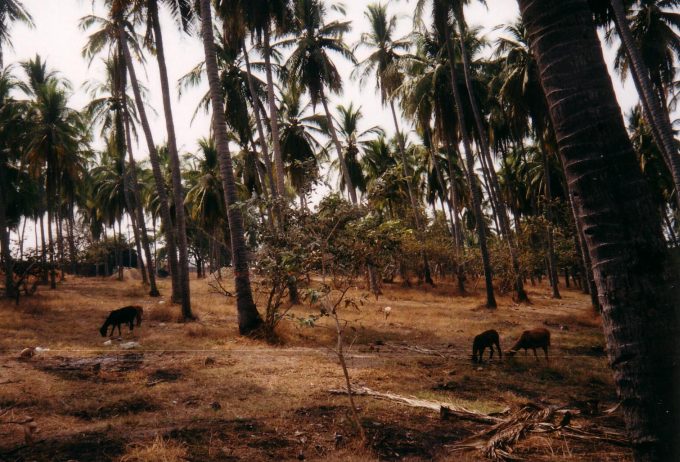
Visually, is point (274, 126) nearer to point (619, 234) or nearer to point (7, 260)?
point (7, 260)

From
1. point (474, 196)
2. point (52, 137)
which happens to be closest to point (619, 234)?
point (474, 196)

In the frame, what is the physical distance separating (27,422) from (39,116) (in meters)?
23.6

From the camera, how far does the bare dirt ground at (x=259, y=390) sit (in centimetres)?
455

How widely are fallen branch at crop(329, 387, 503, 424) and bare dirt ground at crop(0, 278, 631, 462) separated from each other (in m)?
0.09

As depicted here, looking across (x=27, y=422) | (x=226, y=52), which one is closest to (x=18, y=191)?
(x=226, y=52)

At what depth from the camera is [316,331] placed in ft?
42.0

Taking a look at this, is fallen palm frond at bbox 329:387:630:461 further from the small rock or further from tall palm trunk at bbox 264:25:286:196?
tall palm trunk at bbox 264:25:286:196

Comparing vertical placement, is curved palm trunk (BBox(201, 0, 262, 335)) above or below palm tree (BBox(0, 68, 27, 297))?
below

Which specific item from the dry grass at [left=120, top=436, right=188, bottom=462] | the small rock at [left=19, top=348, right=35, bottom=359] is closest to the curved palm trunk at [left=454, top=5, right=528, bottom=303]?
the small rock at [left=19, top=348, right=35, bottom=359]

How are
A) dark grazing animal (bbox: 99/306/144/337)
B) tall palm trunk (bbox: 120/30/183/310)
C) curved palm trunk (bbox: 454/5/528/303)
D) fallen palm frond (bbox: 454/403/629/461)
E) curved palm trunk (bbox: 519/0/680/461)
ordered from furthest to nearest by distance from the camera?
curved palm trunk (bbox: 454/5/528/303)
tall palm trunk (bbox: 120/30/183/310)
dark grazing animal (bbox: 99/306/144/337)
fallen palm frond (bbox: 454/403/629/461)
curved palm trunk (bbox: 519/0/680/461)

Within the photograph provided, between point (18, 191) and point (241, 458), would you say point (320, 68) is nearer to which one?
point (241, 458)

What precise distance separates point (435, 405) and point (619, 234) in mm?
4281

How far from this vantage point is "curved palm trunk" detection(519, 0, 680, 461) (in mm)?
2520

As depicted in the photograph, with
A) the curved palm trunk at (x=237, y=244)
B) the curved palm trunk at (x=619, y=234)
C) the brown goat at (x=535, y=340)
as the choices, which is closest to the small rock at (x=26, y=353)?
the curved palm trunk at (x=237, y=244)
